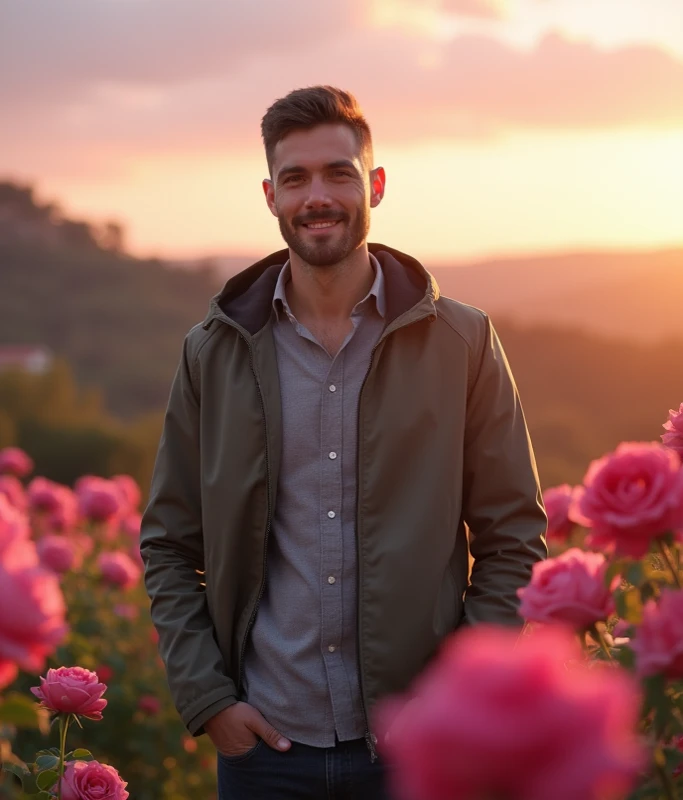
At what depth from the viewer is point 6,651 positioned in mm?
1117

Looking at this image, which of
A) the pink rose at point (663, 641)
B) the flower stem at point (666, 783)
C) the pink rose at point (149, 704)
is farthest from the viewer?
the pink rose at point (149, 704)

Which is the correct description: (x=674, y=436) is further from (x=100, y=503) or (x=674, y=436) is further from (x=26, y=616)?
(x=100, y=503)

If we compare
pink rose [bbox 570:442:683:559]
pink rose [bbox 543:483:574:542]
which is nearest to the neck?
pink rose [bbox 543:483:574:542]

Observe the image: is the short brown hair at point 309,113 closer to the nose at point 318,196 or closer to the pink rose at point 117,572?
the nose at point 318,196

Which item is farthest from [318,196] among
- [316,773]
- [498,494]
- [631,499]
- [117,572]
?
[117,572]

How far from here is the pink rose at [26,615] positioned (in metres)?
1.11

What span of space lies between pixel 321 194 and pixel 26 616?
1893 mm

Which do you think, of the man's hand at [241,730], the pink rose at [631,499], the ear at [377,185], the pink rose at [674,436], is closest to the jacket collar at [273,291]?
the ear at [377,185]

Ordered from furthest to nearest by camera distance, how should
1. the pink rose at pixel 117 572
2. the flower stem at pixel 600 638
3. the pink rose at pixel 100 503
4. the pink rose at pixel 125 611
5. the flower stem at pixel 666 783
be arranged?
the pink rose at pixel 100 503
the pink rose at pixel 125 611
the pink rose at pixel 117 572
the flower stem at pixel 600 638
the flower stem at pixel 666 783

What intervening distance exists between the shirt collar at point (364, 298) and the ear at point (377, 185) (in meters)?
0.16

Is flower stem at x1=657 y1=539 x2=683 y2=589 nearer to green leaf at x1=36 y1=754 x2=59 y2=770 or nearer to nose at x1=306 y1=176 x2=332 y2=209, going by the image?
green leaf at x1=36 y1=754 x2=59 y2=770

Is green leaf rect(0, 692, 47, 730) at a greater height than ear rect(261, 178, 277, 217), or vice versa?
ear rect(261, 178, 277, 217)

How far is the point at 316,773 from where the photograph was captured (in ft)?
8.63

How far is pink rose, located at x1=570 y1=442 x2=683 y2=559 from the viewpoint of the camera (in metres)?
1.44
